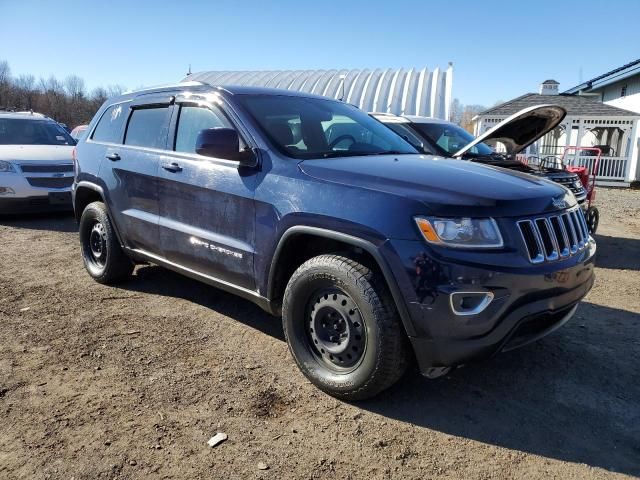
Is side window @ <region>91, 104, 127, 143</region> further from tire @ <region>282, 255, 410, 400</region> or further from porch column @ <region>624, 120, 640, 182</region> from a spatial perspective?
porch column @ <region>624, 120, 640, 182</region>

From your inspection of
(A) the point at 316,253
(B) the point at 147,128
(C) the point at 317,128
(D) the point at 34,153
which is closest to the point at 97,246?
(B) the point at 147,128

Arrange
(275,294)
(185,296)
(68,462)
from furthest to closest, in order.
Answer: (185,296) → (275,294) → (68,462)

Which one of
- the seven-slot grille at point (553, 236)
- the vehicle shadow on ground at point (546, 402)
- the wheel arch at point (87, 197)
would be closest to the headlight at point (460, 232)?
the seven-slot grille at point (553, 236)

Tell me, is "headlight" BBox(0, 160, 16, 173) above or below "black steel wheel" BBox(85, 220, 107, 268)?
above

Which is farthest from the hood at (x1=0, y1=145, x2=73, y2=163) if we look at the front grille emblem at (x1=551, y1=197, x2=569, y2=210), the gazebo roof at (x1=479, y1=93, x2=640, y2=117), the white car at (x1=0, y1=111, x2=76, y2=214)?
the gazebo roof at (x1=479, y1=93, x2=640, y2=117)

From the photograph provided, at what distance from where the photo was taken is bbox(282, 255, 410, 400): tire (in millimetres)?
2734

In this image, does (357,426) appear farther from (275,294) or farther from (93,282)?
(93,282)

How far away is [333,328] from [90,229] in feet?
10.9

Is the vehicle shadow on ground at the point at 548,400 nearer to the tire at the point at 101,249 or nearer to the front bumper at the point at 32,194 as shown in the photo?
the tire at the point at 101,249

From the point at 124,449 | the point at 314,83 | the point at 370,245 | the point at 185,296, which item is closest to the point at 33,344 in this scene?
the point at 185,296

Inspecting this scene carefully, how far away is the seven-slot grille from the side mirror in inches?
68.1

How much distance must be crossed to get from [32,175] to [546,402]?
8.53 meters

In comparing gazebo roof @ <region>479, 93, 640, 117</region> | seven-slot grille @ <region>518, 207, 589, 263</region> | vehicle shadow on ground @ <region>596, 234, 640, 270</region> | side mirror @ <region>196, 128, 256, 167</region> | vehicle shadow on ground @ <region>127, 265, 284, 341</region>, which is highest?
gazebo roof @ <region>479, 93, 640, 117</region>

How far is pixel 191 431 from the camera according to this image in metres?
2.72
